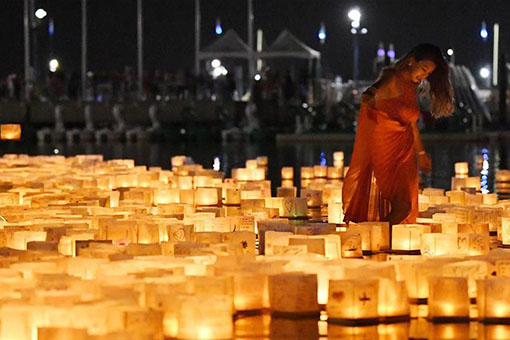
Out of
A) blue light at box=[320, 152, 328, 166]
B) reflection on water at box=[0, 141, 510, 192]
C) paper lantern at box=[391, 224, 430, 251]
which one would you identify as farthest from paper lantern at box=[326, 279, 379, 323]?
blue light at box=[320, 152, 328, 166]

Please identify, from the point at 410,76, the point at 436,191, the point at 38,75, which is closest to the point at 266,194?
the point at 436,191

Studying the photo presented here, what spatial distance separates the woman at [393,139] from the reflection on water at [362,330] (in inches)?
116

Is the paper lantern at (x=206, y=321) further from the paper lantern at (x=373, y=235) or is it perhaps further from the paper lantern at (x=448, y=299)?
the paper lantern at (x=373, y=235)

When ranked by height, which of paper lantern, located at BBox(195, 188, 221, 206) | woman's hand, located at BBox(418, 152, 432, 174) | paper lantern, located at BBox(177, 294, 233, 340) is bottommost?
paper lantern, located at BBox(177, 294, 233, 340)

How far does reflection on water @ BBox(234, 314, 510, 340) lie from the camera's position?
634 centimetres

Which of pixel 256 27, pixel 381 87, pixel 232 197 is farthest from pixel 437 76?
pixel 256 27

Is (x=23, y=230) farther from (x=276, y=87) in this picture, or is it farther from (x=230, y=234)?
(x=276, y=87)

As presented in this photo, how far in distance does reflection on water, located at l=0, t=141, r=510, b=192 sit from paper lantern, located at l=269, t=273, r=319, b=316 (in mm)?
8861

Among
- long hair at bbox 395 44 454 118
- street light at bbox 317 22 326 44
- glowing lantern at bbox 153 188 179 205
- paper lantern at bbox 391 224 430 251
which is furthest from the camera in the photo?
street light at bbox 317 22 326 44

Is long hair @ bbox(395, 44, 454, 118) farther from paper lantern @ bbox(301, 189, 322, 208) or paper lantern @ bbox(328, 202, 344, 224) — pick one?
paper lantern @ bbox(301, 189, 322, 208)

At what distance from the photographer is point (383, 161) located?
9594 mm

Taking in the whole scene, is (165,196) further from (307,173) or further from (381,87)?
(307,173)

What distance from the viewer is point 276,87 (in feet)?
110

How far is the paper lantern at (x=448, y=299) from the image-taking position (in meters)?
6.66
